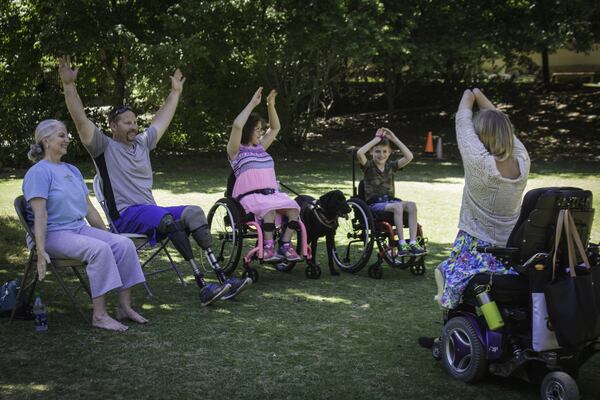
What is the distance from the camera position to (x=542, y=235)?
4.21 meters

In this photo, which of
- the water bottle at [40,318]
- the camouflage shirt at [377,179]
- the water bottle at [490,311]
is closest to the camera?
the water bottle at [490,311]

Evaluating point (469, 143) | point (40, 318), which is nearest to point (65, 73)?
point (40, 318)

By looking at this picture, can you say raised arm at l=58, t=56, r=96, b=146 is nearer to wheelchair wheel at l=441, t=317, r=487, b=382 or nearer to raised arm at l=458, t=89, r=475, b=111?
raised arm at l=458, t=89, r=475, b=111

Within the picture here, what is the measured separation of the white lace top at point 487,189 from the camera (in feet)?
15.1

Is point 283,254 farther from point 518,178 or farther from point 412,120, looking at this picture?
point 412,120

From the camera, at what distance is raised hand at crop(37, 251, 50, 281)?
5.38 m

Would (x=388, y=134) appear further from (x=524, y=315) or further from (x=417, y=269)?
(x=524, y=315)

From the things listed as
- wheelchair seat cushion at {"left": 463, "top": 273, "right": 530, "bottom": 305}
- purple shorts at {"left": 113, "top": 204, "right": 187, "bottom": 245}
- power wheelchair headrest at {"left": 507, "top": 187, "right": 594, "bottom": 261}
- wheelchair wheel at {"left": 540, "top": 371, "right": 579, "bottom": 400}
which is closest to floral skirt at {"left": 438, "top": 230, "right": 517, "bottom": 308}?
wheelchair seat cushion at {"left": 463, "top": 273, "right": 530, "bottom": 305}

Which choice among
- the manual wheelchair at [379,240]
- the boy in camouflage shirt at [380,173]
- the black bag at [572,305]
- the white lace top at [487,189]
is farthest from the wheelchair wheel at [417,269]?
the black bag at [572,305]

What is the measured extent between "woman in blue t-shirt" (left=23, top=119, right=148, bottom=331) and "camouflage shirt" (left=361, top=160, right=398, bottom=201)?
2832 mm

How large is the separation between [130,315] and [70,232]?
0.73 m

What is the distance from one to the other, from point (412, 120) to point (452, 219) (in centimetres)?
1926

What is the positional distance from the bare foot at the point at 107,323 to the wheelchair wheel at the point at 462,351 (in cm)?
224

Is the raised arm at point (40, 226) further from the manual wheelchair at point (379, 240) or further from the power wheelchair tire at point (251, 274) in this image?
the manual wheelchair at point (379, 240)
